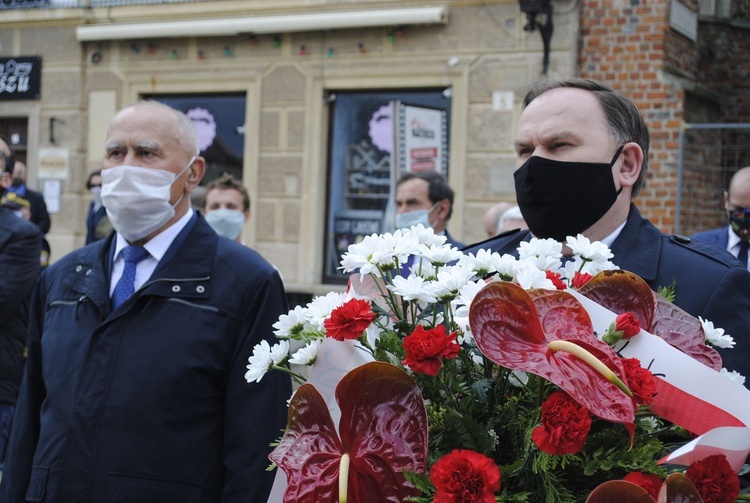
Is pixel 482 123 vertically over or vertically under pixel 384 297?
over

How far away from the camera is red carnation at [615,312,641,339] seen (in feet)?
5.07

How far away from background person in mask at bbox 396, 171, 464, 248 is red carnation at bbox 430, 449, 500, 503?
4.79 m

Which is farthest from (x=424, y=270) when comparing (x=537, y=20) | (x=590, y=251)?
(x=537, y=20)

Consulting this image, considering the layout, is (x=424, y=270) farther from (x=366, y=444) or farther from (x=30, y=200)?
(x=30, y=200)

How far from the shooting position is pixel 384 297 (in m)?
1.74

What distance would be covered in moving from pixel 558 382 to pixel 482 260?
1.11 ft

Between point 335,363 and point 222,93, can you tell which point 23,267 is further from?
point 222,93

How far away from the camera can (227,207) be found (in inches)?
244

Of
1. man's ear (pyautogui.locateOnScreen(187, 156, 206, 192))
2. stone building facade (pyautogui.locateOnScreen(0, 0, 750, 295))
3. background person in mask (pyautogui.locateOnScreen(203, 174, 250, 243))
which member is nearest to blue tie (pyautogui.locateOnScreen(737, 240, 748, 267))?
stone building facade (pyautogui.locateOnScreen(0, 0, 750, 295))

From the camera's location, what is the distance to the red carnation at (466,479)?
4.59ft

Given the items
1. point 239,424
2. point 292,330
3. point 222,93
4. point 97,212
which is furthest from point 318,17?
point 292,330

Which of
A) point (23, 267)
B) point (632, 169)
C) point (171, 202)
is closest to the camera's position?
point (632, 169)

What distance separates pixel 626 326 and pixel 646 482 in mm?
253

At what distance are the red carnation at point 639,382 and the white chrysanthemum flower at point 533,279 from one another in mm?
192
